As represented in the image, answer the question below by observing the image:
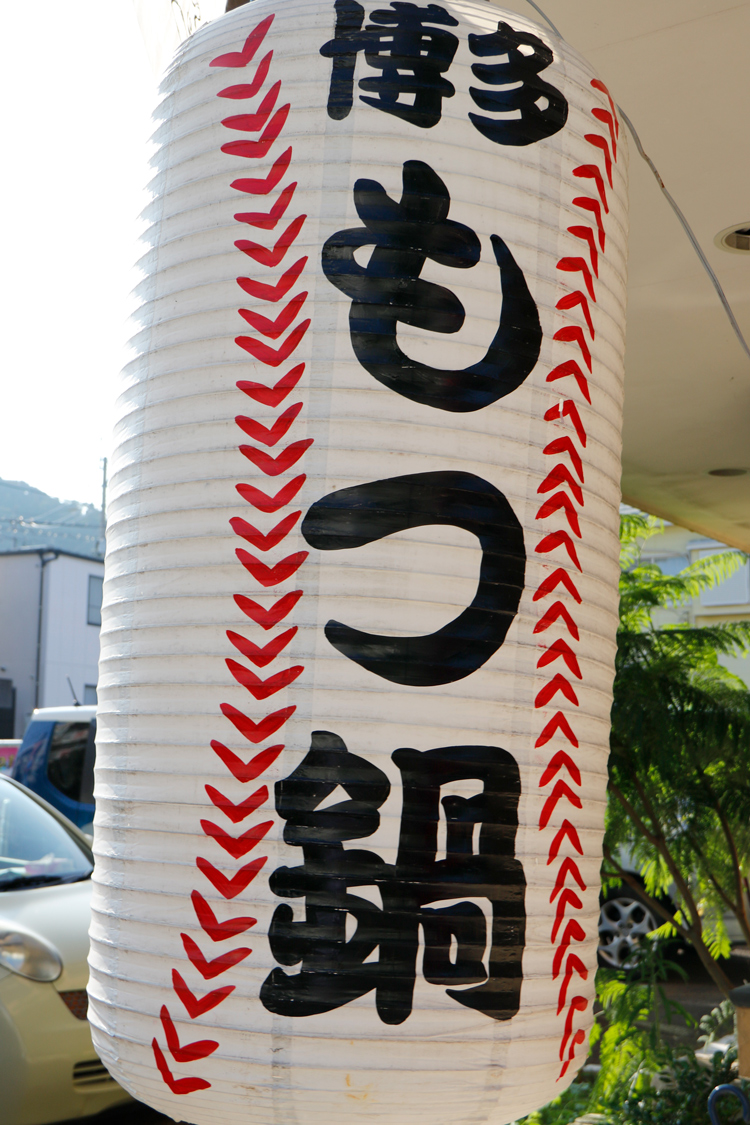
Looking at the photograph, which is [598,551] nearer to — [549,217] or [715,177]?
[549,217]

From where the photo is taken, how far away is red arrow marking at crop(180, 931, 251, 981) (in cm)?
107

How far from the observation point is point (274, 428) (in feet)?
3.71

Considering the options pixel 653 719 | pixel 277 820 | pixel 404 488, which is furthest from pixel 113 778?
pixel 653 719

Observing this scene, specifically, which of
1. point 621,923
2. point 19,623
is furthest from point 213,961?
point 19,623

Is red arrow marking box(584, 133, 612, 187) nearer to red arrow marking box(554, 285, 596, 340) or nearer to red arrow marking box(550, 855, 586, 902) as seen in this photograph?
red arrow marking box(554, 285, 596, 340)

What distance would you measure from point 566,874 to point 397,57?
104 cm

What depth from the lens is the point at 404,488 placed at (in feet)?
3.67

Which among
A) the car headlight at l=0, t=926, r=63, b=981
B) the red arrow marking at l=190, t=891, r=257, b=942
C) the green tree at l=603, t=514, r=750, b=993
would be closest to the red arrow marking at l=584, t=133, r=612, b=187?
the red arrow marking at l=190, t=891, r=257, b=942

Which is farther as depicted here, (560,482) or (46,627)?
(46,627)

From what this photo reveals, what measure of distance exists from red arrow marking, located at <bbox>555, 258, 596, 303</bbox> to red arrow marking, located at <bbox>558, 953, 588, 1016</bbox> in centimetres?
76

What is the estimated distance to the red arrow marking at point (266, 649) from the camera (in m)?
1.09

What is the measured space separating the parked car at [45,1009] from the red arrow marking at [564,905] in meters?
3.19

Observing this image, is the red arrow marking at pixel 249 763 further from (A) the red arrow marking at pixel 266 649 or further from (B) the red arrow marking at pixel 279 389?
(B) the red arrow marking at pixel 279 389

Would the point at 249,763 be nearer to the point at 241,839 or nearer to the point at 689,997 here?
the point at 241,839
